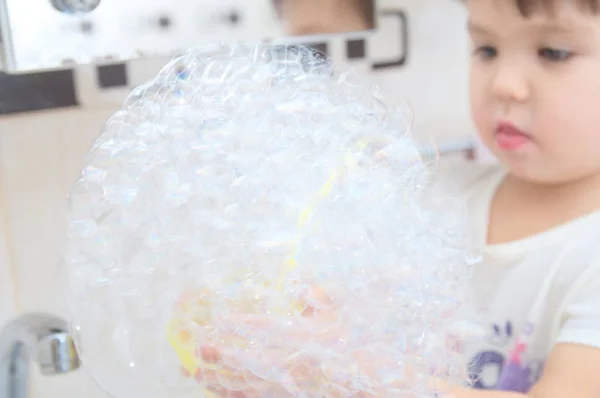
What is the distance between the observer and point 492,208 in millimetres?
642

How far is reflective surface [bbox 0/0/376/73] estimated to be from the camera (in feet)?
1.73

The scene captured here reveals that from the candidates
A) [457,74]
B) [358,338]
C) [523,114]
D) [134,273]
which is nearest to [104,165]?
[134,273]

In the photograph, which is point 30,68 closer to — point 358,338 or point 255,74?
point 255,74

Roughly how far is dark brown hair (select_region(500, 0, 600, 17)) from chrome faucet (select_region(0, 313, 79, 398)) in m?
0.43

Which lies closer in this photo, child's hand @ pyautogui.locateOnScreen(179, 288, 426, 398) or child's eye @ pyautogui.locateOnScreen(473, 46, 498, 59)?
child's hand @ pyautogui.locateOnScreen(179, 288, 426, 398)

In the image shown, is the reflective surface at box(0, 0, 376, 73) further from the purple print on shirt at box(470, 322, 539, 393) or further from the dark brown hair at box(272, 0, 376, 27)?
the purple print on shirt at box(470, 322, 539, 393)

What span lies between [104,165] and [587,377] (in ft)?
1.23

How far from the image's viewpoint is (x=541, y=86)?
1.71 ft

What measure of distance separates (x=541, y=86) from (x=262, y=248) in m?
0.31

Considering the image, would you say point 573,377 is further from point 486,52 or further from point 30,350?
point 30,350

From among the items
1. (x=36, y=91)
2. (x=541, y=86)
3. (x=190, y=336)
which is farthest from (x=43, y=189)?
(x=541, y=86)

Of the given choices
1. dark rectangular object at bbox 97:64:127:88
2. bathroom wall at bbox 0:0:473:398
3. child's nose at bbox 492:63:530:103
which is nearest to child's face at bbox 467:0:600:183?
child's nose at bbox 492:63:530:103

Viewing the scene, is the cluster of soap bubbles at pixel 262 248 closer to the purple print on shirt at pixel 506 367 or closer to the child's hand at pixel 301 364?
the child's hand at pixel 301 364

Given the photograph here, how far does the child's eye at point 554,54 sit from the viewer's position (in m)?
0.51
